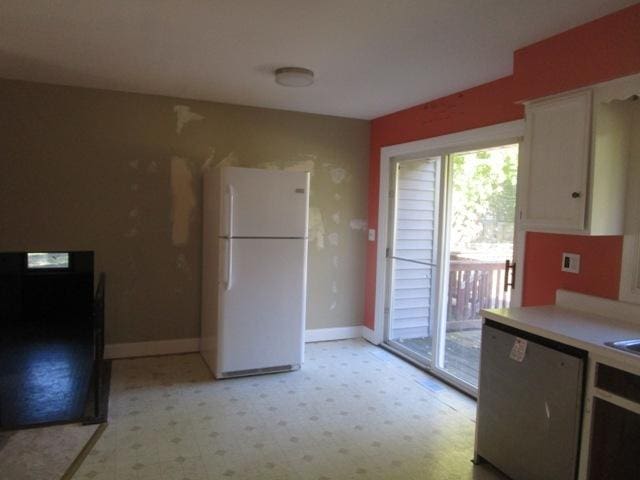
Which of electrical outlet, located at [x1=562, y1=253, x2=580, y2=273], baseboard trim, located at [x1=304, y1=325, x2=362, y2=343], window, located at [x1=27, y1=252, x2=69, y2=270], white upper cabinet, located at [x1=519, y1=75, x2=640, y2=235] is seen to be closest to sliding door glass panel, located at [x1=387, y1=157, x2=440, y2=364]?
baseboard trim, located at [x1=304, y1=325, x2=362, y2=343]

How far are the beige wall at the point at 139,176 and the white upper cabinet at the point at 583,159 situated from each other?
2.46m

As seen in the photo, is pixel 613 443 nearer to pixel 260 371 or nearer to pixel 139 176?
pixel 260 371

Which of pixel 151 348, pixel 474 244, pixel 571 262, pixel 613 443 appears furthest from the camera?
pixel 151 348

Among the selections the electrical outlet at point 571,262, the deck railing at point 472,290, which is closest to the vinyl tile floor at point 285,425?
the deck railing at point 472,290

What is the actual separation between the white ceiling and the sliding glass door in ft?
2.22

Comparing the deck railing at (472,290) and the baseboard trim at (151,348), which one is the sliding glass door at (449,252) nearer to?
the deck railing at (472,290)

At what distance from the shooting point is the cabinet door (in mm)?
2166

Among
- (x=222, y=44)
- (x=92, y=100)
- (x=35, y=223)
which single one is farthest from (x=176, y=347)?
(x=222, y=44)

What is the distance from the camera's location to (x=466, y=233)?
3.62m

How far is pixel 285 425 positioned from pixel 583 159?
89.3 inches

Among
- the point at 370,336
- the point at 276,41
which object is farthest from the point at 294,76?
the point at 370,336

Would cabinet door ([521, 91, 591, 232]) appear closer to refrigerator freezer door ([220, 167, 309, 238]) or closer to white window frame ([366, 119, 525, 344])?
white window frame ([366, 119, 525, 344])

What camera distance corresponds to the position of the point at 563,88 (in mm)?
2281

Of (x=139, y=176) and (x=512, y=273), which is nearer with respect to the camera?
(x=512, y=273)
